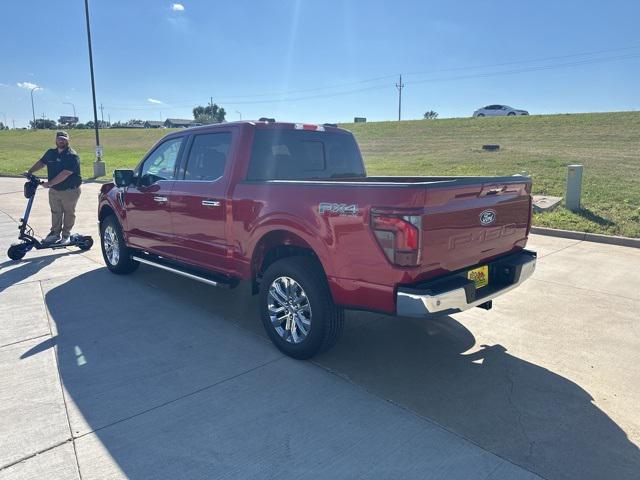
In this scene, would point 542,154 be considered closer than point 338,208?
No

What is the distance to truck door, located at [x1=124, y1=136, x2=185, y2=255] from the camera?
523 cm

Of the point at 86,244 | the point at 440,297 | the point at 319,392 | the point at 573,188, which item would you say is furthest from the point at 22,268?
the point at 573,188

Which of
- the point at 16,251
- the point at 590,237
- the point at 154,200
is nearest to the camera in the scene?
the point at 154,200

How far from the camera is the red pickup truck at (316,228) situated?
3096 millimetres

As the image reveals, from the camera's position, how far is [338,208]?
3326mm

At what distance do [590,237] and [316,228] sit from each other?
21.6ft

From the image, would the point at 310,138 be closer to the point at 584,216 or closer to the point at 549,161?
the point at 584,216

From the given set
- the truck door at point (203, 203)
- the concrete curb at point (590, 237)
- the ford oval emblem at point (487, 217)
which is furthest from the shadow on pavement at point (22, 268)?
the concrete curb at point (590, 237)

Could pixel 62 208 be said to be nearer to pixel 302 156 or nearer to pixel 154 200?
pixel 154 200

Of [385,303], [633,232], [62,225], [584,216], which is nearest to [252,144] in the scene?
[385,303]

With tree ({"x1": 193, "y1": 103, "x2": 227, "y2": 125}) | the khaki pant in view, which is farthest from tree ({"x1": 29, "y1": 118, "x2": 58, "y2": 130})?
the khaki pant

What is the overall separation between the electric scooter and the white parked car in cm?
3799

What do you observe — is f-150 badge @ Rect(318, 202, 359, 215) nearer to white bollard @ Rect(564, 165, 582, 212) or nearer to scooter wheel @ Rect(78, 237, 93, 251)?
scooter wheel @ Rect(78, 237, 93, 251)

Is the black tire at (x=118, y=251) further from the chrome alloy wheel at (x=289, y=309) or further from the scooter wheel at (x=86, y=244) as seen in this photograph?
the chrome alloy wheel at (x=289, y=309)
